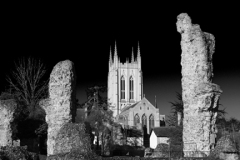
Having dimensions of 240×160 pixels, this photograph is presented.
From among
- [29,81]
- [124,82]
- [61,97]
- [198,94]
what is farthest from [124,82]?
[198,94]

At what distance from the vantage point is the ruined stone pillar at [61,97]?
15711 mm

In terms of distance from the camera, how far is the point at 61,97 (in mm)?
15781

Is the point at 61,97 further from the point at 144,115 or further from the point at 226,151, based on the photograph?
the point at 144,115

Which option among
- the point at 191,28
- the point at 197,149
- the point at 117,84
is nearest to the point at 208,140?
the point at 197,149

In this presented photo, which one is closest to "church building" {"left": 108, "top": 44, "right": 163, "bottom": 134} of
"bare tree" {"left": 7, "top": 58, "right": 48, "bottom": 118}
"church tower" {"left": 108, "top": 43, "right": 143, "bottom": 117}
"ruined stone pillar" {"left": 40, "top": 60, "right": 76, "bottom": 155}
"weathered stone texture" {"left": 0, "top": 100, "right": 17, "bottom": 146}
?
"church tower" {"left": 108, "top": 43, "right": 143, "bottom": 117}

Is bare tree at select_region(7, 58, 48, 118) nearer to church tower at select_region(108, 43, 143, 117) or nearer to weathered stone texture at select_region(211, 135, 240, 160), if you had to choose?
weathered stone texture at select_region(211, 135, 240, 160)

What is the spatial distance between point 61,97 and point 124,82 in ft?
303

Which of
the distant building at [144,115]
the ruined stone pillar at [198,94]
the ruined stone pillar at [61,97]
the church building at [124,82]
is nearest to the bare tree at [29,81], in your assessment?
the ruined stone pillar at [61,97]

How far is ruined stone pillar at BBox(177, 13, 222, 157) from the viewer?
543 inches

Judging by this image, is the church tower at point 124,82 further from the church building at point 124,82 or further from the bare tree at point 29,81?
the bare tree at point 29,81

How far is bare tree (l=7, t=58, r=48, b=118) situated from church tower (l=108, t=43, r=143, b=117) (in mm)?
71934

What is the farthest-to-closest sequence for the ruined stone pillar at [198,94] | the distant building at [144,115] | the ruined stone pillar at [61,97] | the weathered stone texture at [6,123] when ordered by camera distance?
the distant building at [144,115]
the weathered stone texture at [6,123]
the ruined stone pillar at [61,97]
the ruined stone pillar at [198,94]

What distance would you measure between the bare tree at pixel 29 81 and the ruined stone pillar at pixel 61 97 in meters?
14.3

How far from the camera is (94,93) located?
44906 mm
